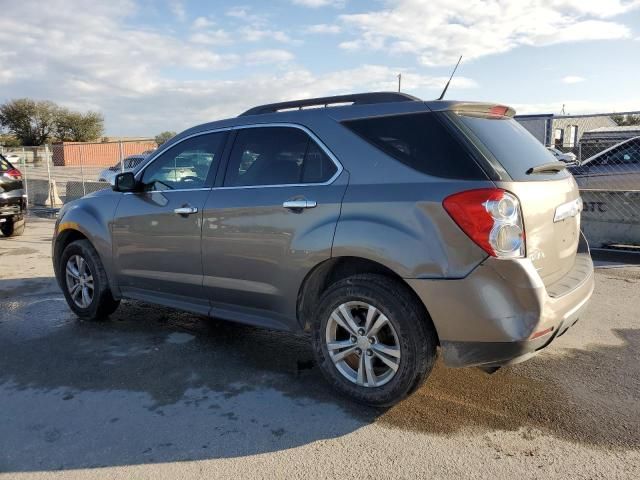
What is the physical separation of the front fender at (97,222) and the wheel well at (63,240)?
0.08 ft

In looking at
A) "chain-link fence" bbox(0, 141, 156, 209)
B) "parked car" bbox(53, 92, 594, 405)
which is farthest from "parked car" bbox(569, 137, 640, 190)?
"chain-link fence" bbox(0, 141, 156, 209)

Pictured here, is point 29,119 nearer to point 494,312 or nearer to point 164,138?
point 164,138

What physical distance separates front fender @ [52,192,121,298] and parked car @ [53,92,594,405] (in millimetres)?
593

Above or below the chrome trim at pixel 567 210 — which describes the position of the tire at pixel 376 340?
below

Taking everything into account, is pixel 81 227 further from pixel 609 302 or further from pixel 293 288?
pixel 609 302

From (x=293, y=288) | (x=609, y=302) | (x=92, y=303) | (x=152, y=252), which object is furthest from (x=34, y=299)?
(x=609, y=302)

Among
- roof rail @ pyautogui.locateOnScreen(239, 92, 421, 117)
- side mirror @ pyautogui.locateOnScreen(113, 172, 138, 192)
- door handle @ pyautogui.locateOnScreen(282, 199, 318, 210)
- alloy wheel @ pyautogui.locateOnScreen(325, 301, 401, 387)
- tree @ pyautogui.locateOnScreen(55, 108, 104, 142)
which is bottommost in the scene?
alloy wheel @ pyautogui.locateOnScreen(325, 301, 401, 387)

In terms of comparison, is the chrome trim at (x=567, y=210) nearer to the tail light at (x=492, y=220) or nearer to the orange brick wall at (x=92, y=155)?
the tail light at (x=492, y=220)

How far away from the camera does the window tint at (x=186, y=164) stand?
14.2ft

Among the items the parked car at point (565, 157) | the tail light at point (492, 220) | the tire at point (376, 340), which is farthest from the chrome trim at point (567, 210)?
the parked car at point (565, 157)

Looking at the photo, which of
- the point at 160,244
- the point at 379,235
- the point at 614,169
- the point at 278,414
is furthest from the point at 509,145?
the point at 614,169

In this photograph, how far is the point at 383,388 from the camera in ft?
10.9

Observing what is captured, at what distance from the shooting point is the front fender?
Result: 16.3 ft

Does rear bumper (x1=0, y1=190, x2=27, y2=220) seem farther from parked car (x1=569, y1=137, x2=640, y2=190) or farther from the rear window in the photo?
parked car (x1=569, y1=137, x2=640, y2=190)
